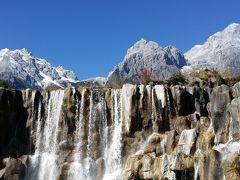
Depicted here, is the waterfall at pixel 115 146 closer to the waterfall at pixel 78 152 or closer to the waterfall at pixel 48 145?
the waterfall at pixel 78 152

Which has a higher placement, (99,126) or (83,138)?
(99,126)

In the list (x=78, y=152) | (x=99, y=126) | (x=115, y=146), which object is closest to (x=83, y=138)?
(x=78, y=152)

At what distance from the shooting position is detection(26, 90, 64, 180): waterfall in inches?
2092

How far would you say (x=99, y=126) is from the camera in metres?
55.2

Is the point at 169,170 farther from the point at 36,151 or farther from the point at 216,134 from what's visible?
the point at 36,151

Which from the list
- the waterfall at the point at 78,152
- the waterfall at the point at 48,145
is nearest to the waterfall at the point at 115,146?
the waterfall at the point at 78,152

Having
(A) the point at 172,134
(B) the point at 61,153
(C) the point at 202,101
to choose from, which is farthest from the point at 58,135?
(C) the point at 202,101

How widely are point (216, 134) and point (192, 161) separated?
19.9ft

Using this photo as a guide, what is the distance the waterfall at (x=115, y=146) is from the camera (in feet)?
169

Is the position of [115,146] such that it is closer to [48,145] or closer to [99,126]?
[99,126]

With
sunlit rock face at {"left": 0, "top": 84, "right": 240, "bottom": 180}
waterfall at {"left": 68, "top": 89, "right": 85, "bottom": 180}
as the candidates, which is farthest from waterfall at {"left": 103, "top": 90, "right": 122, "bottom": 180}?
waterfall at {"left": 68, "top": 89, "right": 85, "bottom": 180}

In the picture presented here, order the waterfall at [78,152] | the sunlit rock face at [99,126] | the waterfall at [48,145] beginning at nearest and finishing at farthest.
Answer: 1. the sunlit rock face at [99,126]
2. the waterfall at [78,152]
3. the waterfall at [48,145]

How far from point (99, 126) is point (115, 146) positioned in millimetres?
3325

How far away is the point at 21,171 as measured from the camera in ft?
170
